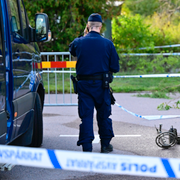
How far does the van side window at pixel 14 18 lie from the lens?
13.0ft

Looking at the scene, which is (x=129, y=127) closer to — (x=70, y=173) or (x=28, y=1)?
(x=70, y=173)

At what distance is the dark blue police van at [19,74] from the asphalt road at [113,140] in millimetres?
445

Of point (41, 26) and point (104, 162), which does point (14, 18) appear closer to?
point (41, 26)

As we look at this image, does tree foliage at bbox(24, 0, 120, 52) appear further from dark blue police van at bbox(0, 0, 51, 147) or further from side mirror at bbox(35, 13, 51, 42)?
side mirror at bbox(35, 13, 51, 42)

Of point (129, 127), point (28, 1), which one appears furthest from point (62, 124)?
point (28, 1)

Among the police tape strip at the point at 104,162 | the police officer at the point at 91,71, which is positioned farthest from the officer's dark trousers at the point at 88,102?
the police tape strip at the point at 104,162

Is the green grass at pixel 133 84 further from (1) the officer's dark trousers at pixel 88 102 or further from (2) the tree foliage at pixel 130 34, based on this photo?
(1) the officer's dark trousers at pixel 88 102

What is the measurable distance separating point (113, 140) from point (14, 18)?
2.58 metres

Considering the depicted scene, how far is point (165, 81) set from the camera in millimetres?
12805

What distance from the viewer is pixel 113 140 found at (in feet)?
18.5

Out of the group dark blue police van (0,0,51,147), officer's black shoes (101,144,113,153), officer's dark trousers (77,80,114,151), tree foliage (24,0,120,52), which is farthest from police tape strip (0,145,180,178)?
tree foliage (24,0,120,52)

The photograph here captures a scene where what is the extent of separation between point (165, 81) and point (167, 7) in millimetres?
12330

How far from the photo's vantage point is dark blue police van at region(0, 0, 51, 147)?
3.55 meters

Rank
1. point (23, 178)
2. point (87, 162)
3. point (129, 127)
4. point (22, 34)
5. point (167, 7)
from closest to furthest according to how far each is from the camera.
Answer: point (87, 162), point (23, 178), point (22, 34), point (129, 127), point (167, 7)
